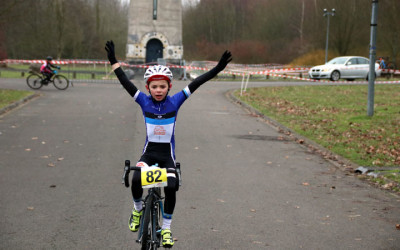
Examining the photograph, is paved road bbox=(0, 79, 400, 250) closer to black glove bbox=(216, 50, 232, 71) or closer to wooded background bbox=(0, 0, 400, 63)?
black glove bbox=(216, 50, 232, 71)

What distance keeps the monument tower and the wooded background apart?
1.06 metres

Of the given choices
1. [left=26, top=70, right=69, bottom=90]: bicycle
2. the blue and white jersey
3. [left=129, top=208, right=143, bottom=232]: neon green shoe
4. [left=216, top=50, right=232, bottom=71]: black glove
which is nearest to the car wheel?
[left=26, top=70, right=69, bottom=90]: bicycle

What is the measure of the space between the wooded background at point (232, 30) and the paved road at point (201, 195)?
1304 inches

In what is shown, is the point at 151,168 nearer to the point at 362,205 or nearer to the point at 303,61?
the point at 362,205

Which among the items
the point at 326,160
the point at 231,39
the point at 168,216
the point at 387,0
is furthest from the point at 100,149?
the point at 231,39

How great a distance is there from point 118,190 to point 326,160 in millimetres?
4585

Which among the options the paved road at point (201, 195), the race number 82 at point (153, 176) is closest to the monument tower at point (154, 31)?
the paved road at point (201, 195)

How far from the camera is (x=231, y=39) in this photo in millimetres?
83188

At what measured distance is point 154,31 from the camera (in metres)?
43.7

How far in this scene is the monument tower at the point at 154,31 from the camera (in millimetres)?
43312

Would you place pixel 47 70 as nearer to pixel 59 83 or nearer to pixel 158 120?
pixel 59 83

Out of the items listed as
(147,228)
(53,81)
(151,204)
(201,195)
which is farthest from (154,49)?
(147,228)

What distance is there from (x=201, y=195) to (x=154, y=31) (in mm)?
37334

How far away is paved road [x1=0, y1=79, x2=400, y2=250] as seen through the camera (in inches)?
222
